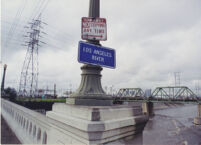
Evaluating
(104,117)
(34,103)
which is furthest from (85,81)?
(34,103)

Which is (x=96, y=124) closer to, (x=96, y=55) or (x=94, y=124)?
(x=94, y=124)

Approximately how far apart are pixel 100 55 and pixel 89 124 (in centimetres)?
136

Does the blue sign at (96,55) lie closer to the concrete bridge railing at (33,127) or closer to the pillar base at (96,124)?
the pillar base at (96,124)

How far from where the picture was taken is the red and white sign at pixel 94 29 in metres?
2.95

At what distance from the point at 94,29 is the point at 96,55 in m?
0.69

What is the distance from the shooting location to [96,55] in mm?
2686

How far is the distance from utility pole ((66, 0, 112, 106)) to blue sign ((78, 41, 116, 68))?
0.73 feet

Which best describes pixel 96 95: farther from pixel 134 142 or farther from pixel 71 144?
pixel 134 142

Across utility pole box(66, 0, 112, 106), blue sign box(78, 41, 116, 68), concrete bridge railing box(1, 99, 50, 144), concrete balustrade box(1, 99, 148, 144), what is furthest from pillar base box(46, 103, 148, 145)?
concrete bridge railing box(1, 99, 50, 144)

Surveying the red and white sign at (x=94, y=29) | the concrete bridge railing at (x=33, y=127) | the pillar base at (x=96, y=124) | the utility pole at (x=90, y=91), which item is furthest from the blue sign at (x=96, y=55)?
the concrete bridge railing at (x=33, y=127)

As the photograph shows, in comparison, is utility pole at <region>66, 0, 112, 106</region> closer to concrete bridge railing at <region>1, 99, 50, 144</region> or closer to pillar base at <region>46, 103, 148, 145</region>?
pillar base at <region>46, 103, 148, 145</region>

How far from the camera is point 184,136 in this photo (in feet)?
119

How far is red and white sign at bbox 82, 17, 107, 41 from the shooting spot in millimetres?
2945

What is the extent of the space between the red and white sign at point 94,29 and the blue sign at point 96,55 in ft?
1.23
